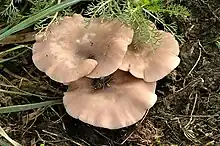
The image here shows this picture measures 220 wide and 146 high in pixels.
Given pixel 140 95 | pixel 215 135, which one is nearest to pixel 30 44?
pixel 140 95

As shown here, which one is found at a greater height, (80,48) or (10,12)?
(10,12)

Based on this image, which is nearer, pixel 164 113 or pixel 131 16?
pixel 131 16

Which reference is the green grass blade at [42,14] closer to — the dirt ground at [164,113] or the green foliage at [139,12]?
the green foliage at [139,12]

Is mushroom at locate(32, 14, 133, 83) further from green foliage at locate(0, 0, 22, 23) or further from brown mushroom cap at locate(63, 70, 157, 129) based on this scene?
green foliage at locate(0, 0, 22, 23)

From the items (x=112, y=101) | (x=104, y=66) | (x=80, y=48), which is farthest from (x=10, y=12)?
(x=112, y=101)

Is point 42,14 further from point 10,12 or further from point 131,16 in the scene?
point 131,16

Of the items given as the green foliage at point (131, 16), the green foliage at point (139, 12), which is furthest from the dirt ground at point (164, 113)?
the green foliage at point (131, 16)

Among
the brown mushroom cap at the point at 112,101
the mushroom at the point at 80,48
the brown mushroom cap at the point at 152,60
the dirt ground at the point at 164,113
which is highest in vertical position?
the mushroom at the point at 80,48

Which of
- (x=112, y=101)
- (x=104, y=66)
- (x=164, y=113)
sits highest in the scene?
(x=104, y=66)
